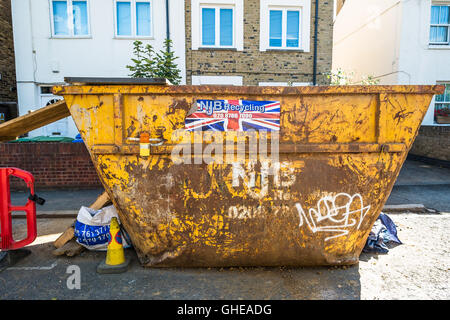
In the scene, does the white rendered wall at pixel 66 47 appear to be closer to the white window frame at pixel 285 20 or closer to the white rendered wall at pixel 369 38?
the white window frame at pixel 285 20

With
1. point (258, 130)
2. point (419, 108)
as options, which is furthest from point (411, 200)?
point (258, 130)

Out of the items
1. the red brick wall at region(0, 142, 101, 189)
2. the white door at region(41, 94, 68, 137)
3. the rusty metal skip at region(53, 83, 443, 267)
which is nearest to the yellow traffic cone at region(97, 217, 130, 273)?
the rusty metal skip at region(53, 83, 443, 267)

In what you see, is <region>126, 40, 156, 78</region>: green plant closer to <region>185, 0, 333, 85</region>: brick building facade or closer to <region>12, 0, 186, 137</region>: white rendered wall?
<region>12, 0, 186, 137</region>: white rendered wall

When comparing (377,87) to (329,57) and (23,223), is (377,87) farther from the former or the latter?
(329,57)

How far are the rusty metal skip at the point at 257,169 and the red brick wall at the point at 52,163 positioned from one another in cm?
442

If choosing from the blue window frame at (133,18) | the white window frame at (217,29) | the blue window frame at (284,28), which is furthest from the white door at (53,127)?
the blue window frame at (284,28)

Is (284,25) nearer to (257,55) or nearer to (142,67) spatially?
(257,55)

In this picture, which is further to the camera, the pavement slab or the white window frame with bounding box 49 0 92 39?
the white window frame with bounding box 49 0 92 39

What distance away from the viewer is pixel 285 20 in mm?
9977

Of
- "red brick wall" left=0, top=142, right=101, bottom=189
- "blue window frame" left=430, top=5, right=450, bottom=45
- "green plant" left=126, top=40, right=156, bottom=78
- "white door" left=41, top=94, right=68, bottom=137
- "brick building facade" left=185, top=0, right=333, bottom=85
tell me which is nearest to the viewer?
"green plant" left=126, top=40, right=156, bottom=78

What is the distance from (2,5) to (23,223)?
28.8 ft

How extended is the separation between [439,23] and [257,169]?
1355 cm

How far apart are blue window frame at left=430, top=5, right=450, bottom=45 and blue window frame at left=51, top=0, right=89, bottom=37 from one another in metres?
13.8

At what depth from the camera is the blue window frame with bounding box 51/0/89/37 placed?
372 inches
